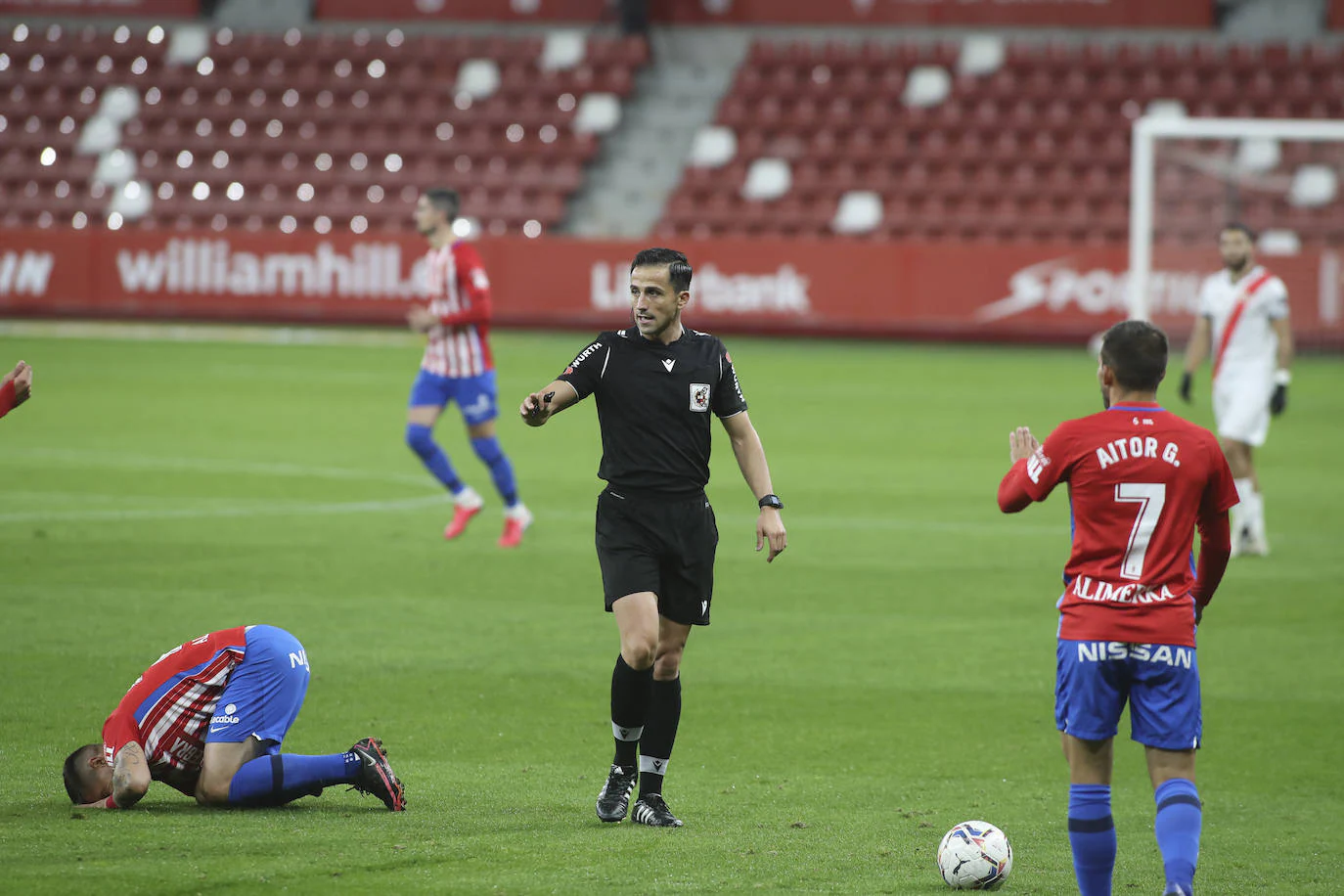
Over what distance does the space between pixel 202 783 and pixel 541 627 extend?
3.75 meters

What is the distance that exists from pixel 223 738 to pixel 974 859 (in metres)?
2.59

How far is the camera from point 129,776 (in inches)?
228

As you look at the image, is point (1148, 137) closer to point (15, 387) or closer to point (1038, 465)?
point (15, 387)

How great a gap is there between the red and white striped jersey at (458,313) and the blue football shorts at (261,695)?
6.19 metres

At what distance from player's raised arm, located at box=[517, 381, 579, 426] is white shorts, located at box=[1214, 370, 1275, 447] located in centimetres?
748

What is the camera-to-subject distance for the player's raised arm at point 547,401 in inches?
230

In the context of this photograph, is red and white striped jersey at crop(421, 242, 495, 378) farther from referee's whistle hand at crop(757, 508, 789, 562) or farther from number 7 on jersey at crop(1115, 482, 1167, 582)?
number 7 on jersey at crop(1115, 482, 1167, 582)

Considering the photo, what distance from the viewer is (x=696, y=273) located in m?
27.1

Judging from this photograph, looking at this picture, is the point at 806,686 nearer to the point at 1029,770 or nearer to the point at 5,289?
the point at 1029,770

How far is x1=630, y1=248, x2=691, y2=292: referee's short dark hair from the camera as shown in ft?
20.0

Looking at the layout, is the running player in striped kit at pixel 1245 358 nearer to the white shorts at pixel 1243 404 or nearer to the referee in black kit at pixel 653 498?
the white shorts at pixel 1243 404

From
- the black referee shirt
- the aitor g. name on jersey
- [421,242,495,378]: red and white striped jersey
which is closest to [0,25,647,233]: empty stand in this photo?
[421,242,495,378]: red and white striped jersey

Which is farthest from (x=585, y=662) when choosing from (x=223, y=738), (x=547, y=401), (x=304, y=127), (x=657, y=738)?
(x=304, y=127)

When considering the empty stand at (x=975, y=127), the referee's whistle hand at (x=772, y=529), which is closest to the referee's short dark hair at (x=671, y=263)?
the referee's whistle hand at (x=772, y=529)
